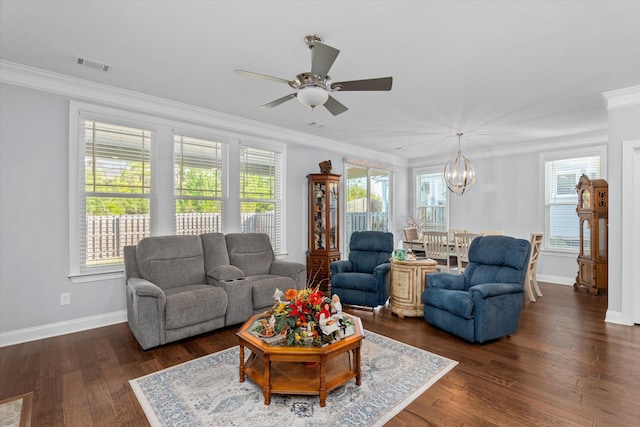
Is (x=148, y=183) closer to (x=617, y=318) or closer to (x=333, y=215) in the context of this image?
(x=333, y=215)

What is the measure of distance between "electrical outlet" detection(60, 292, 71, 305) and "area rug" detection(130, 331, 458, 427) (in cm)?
167

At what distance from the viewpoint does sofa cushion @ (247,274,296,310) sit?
380 centimetres

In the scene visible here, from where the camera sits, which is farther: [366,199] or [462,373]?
[366,199]

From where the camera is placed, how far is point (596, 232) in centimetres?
513

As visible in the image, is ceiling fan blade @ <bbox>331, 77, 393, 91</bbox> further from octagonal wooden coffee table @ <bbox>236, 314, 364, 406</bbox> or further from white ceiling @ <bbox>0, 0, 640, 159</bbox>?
octagonal wooden coffee table @ <bbox>236, 314, 364, 406</bbox>

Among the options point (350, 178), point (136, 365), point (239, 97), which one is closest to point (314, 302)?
point (136, 365)

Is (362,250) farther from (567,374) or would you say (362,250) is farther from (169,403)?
(169,403)

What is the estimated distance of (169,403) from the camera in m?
2.21

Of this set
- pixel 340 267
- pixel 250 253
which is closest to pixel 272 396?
pixel 250 253

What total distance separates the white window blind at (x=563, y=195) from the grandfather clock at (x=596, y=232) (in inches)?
20.8

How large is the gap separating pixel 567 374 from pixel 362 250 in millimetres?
2751

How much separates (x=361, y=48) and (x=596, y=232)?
16.5 ft

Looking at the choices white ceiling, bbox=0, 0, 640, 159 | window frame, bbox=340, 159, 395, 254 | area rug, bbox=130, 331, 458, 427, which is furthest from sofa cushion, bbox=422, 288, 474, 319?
window frame, bbox=340, 159, 395, 254

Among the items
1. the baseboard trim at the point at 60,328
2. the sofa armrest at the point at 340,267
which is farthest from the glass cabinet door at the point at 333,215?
the baseboard trim at the point at 60,328
